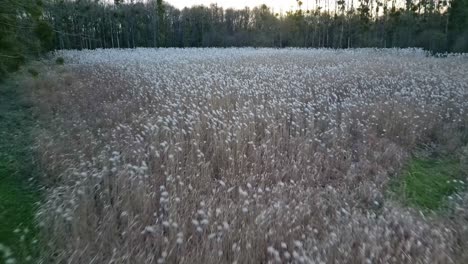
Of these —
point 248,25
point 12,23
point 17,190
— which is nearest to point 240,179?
point 17,190

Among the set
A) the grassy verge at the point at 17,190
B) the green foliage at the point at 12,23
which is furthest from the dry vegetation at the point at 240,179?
the green foliage at the point at 12,23

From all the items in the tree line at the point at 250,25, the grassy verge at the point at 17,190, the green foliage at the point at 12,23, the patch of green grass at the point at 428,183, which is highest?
the tree line at the point at 250,25

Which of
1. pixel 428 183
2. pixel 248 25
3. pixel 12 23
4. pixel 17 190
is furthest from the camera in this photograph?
pixel 248 25

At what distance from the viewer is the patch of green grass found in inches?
176

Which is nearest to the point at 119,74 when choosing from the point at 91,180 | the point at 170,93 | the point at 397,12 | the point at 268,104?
the point at 170,93

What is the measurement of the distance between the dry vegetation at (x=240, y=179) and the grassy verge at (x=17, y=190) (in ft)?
0.73

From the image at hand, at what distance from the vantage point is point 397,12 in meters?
43.8

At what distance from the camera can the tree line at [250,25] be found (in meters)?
42.6

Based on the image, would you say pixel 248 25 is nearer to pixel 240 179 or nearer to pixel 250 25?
pixel 250 25

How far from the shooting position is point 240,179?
14.5 ft

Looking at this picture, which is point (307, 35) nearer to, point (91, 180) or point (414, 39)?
point (414, 39)

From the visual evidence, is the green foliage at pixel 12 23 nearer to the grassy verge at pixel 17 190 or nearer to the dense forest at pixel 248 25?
the grassy verge at pixel 17 190

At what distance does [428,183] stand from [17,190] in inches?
234

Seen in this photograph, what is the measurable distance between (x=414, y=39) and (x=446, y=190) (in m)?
41.6
